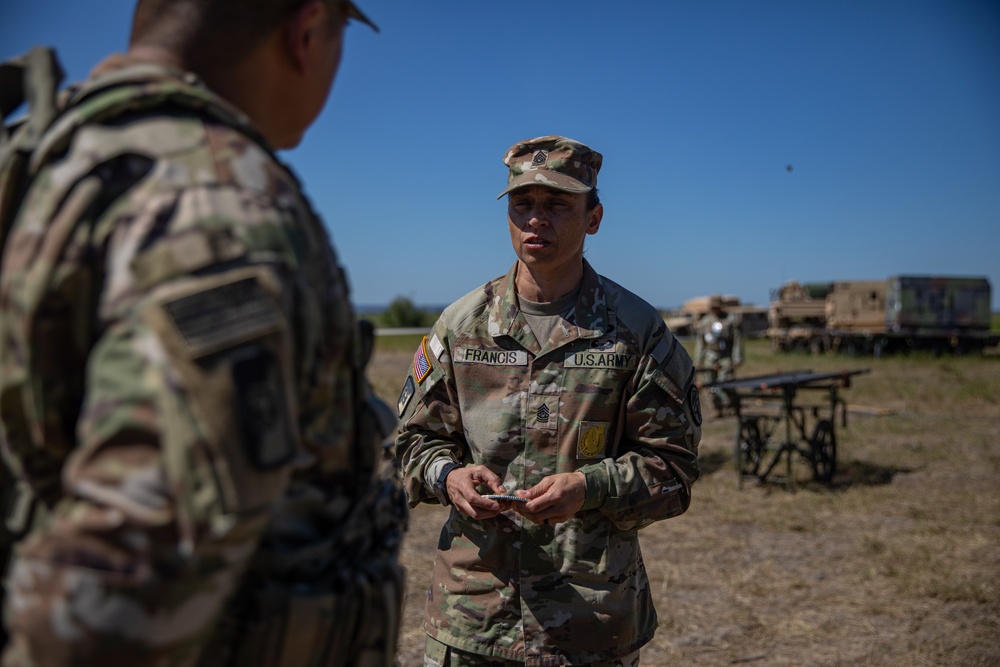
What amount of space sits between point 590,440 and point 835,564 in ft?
15.3

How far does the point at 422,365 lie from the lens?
294cm

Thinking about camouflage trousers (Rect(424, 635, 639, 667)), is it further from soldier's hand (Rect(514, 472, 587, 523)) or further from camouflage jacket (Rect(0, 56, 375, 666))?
camouflage jacket (Rect(0, 56, 375, 666))

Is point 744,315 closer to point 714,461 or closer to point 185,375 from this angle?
point 714,461

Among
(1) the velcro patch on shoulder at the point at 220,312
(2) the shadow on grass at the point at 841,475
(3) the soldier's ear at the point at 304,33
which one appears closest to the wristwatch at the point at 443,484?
(3) the soldier's ear at the point at 304,33

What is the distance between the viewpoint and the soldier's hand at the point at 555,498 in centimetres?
245

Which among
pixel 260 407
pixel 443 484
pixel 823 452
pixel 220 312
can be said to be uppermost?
pixel 220 312

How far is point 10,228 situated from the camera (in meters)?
1.19

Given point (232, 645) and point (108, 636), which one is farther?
point (232, 645)

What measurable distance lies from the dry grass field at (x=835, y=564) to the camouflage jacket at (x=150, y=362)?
4.06 m

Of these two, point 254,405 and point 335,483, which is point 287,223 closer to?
point 254,405

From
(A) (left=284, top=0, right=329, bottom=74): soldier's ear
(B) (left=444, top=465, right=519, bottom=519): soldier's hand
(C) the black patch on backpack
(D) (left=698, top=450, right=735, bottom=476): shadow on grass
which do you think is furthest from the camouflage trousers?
(D) (left=698, top=450, right=735, bottom=476): shadow on grass

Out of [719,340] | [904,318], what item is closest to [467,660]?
[719,340]

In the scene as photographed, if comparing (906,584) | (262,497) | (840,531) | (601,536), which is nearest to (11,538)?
(262,497)

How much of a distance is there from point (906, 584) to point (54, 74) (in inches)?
245
